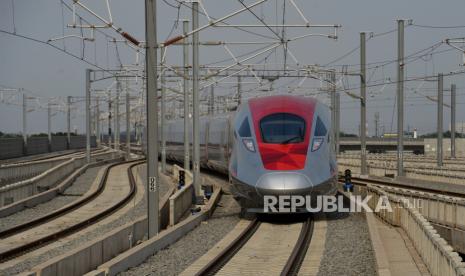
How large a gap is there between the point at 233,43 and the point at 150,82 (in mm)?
13439

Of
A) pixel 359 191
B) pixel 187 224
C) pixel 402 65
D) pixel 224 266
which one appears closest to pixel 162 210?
pixel 187 224

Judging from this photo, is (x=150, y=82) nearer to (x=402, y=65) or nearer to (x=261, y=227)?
(x=261, y=227)

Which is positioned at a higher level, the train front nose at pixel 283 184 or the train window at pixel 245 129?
the train window at pixel 245 129

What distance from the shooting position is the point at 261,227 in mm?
20516

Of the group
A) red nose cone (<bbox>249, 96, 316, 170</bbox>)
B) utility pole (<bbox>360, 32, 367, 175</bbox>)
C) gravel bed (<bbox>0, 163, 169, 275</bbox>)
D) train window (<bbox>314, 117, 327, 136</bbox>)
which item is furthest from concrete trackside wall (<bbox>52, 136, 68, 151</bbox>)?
train window (<bbox>314, 117, 327, 136</bbox>)

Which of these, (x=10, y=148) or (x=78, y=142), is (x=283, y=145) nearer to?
(x=10, y=148)

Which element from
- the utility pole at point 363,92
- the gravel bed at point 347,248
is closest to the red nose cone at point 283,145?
the gravel bed at point 347,248

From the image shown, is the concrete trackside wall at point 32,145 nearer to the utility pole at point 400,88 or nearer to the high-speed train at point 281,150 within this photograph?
the utility pole at point 400,88

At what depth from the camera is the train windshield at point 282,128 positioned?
20062mm

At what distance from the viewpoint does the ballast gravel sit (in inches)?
548

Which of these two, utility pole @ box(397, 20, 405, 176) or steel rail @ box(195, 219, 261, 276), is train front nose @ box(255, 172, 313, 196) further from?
utility pole @ box(397, 20, 405, 176)

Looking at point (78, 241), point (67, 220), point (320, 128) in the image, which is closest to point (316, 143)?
point (320, 128)

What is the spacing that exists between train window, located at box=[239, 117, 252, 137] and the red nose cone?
9.2 inches

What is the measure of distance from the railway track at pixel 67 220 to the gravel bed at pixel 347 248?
7280mm
